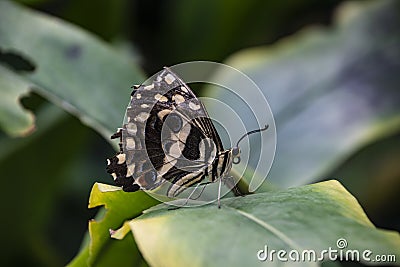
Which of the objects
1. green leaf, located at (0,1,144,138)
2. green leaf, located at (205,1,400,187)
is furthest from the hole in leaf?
green leaf, located at (205,1,400,187)

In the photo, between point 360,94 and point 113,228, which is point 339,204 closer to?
point 113,228

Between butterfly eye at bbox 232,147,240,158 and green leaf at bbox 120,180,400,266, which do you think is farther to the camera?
butterfly eye at bbox 232,147,240,158

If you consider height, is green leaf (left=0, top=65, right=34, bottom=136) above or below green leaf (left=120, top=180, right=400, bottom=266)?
above

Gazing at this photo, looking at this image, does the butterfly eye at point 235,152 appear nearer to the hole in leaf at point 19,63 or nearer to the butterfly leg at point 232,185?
the butterfly leg at point 232,185

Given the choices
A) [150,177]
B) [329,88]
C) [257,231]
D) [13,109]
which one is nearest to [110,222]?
[150,177]

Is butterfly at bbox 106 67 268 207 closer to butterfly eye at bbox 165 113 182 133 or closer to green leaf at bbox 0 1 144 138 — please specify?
butterfly eye at bbox 165 113 182 133

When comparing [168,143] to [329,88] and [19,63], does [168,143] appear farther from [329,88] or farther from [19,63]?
[329,88]
